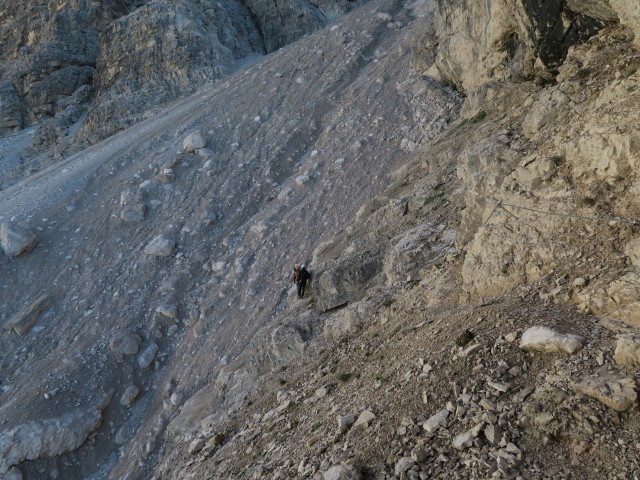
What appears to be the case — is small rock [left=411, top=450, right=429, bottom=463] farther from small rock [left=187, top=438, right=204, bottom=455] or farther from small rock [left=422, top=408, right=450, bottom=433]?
small rock [left=187, top=438, right=204, bottom=455]

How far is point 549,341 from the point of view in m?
6.62

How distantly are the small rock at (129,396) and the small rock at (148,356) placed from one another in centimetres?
104

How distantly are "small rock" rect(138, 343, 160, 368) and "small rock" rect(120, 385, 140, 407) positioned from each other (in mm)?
1037

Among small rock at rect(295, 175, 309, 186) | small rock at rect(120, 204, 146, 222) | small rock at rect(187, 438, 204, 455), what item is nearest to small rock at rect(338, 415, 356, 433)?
small rock at rect(187, 438, 204, 455)

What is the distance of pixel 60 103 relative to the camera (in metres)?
51.3

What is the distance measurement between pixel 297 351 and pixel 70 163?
2921cm

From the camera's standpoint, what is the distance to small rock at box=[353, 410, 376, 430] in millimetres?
7418

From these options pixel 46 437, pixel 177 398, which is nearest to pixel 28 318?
pixel 46 437

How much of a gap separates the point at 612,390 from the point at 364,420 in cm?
351

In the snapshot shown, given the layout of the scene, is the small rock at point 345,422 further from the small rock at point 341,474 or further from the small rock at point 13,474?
the small rock at point 13,474

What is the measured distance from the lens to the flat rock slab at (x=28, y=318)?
67.8 ft

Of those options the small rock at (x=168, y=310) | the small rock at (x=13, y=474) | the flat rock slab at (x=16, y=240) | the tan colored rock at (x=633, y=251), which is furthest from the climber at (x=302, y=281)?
the flat rock slab at (x=16, y=240)

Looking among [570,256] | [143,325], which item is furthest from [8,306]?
[570,256]

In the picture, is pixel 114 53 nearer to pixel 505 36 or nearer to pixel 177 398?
pixel 177 398
